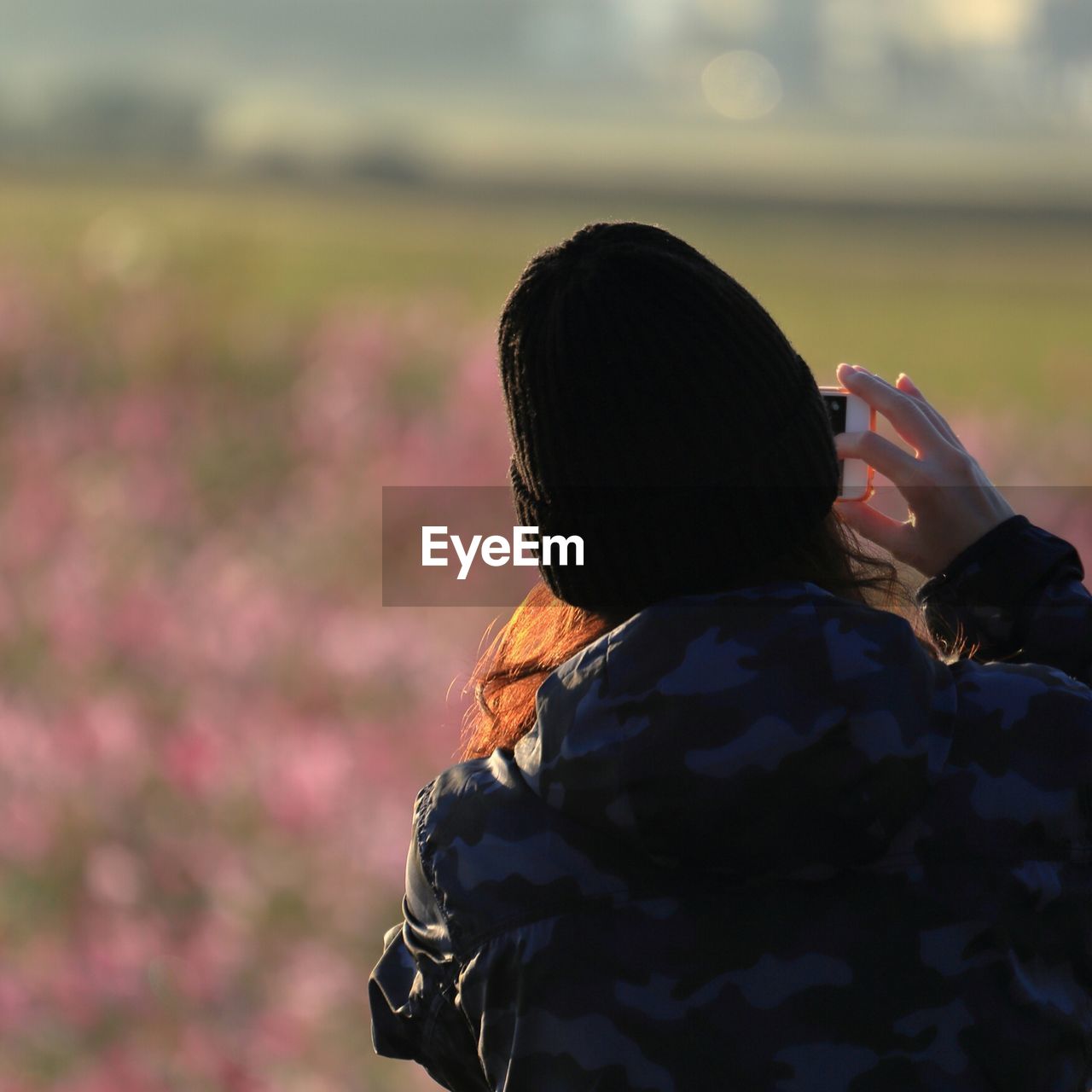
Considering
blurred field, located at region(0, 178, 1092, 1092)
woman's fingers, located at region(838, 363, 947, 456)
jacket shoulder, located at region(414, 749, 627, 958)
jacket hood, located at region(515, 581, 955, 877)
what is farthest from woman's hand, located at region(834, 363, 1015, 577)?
blurred field, located at region(0, 178, 1092, 1092)

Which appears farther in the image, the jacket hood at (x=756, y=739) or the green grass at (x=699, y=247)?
the green grass at (x=699, y=247)

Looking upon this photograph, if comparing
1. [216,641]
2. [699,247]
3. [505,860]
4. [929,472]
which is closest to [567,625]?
[505,860]

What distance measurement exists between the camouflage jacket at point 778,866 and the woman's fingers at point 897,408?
30 centimetres

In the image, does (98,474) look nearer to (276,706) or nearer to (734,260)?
(276,706)

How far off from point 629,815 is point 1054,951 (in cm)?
32

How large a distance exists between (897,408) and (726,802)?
47 cm

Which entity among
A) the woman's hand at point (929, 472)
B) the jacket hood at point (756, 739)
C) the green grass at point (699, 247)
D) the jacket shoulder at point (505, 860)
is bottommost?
the jacket shoulder at point (505, 860)

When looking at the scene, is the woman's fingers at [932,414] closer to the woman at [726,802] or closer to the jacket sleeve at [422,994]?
the woman at [726,802]

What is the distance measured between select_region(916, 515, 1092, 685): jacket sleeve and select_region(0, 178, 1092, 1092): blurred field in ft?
2.08

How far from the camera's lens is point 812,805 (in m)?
0.85

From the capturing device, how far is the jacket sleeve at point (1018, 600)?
108 centimetres

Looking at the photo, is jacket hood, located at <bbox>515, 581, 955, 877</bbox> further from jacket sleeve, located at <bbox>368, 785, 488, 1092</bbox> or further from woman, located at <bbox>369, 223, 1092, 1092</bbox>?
jacket sleeve, located at <bbox>368, 785, 488, 1092</bbox>

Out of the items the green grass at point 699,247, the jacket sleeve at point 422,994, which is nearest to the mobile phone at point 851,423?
the green grass at point 699,247

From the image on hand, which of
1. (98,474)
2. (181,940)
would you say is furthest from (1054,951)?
(98,474)
